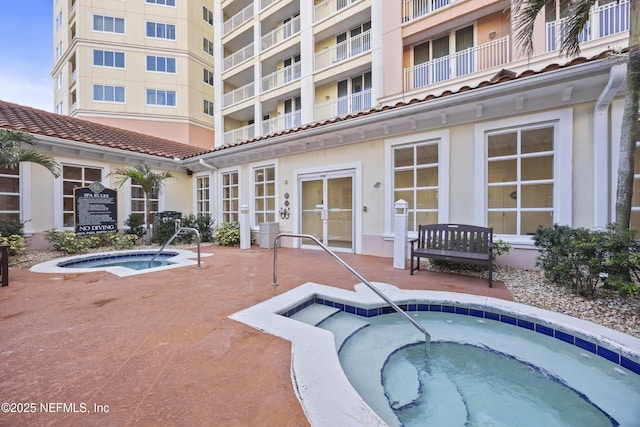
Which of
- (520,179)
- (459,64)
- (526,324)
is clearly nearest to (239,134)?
(459,64)

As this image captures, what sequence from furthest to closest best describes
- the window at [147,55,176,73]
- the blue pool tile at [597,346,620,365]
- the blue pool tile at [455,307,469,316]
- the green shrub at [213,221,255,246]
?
the window at [147,55,176,73] → the green shrub at [213,221,255,246] → the blue pool tile at [455,307,469,316] → the blue pool tile at [597,346,620,365]

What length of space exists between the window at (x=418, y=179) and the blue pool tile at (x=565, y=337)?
3445mm

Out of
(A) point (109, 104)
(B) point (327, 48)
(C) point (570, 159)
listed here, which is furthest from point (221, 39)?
(C) point (570, 159)

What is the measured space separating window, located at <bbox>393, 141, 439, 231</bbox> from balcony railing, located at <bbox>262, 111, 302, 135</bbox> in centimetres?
798

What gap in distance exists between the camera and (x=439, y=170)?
585cm

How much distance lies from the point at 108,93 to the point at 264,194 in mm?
18298

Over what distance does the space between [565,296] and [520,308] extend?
112 centimetres

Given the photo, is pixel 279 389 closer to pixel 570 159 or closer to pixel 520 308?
pixel 520 308

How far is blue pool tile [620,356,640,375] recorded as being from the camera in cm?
218

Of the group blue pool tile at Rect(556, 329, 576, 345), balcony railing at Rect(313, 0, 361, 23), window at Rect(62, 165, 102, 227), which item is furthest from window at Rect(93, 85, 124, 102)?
blue pool tile at Rect(556, 329, 576, 345)

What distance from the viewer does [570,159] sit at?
460 cm

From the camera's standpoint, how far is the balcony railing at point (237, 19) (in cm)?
1533

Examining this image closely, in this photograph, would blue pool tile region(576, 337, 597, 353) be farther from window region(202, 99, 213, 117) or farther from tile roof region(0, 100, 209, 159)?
window region(202, 99, 213, 117)

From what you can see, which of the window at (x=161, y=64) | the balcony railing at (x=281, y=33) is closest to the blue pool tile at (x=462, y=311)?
the balcony railing at (x=281, y=33)
